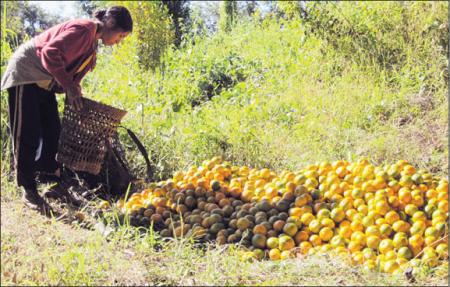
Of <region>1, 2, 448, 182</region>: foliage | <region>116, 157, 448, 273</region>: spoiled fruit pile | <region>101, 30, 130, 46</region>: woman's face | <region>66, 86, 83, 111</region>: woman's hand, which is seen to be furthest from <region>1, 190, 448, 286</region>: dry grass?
<region>1, 2, 448, 182</region>: foliage

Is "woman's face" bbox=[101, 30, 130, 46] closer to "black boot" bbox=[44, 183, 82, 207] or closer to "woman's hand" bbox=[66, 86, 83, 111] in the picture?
"woman's hand" bbox=[66, 86, 83, 111]

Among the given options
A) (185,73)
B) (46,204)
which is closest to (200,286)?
(46,204)

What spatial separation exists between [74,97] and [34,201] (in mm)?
734

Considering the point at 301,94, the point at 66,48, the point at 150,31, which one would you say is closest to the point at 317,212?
the point at 66,48

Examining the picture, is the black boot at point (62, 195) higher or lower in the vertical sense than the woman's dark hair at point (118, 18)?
lower

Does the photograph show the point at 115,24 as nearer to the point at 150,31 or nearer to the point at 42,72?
the point at 42,72

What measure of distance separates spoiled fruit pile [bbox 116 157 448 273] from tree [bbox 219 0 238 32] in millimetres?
7687

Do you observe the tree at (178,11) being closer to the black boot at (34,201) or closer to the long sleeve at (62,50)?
the long sleeve at (62,50)

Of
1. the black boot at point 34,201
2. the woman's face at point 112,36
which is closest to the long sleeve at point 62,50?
the woman's face at point 112,36

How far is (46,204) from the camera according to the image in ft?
11.7

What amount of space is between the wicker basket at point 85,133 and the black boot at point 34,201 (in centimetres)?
28

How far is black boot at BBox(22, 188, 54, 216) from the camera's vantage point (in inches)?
137

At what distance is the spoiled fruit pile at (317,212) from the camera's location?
9.57 feet

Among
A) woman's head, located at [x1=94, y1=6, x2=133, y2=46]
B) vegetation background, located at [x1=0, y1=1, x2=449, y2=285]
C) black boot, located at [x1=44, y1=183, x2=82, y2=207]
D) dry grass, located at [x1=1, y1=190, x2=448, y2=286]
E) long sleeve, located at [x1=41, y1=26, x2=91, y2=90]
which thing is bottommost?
black boot, located at [x1=44, y1=183, x2=82, y2=207]
